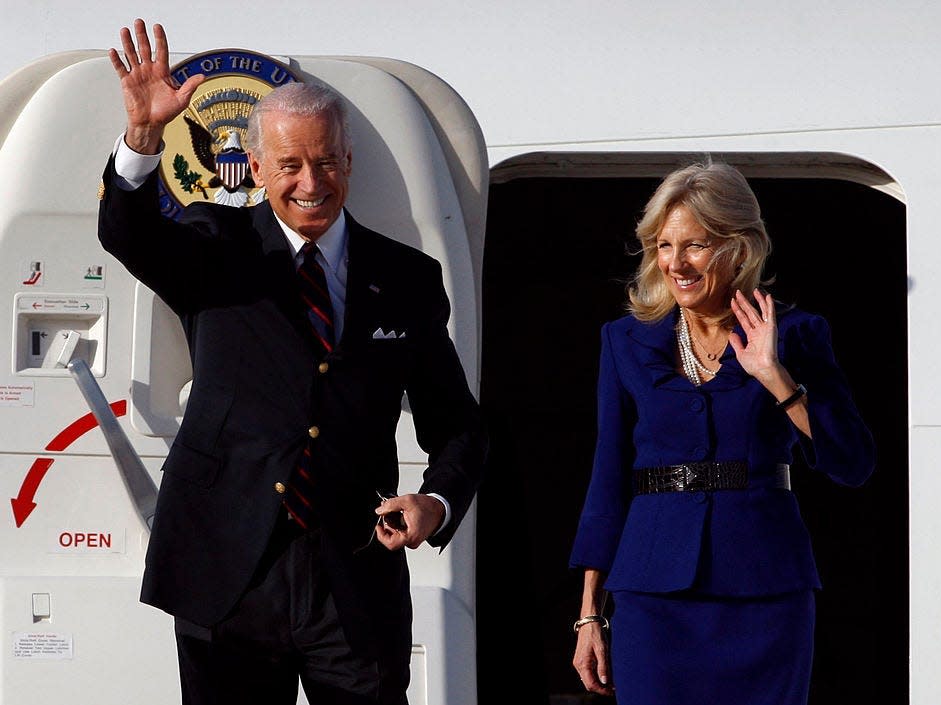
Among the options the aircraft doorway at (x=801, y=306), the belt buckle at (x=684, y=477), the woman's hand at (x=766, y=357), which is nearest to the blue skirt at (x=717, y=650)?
the belt buckle at (x=684, y=477)

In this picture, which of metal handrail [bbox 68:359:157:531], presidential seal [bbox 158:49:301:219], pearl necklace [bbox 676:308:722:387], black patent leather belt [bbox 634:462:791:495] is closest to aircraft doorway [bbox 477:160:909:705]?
presidential seal [bbox 158:49:301:219]

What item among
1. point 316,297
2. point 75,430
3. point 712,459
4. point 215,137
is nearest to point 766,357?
point 712,459

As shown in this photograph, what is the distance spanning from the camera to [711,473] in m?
2.59

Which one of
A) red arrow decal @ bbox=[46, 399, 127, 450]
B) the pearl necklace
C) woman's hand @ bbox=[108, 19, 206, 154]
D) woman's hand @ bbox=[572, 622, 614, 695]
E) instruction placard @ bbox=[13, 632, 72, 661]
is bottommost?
instruction placard @ bbox=[13, 632, 72, 661]

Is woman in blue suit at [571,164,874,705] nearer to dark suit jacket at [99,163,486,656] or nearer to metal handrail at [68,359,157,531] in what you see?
dark suit jacket at [99,163,486,656]

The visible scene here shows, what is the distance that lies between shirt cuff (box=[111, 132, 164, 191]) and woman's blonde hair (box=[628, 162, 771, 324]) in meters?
0.94

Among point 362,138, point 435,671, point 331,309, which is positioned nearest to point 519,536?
point 435,671

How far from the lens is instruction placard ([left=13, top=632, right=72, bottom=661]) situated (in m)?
3.14

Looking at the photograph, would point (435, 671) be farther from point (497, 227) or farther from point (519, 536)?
point (497, 227)

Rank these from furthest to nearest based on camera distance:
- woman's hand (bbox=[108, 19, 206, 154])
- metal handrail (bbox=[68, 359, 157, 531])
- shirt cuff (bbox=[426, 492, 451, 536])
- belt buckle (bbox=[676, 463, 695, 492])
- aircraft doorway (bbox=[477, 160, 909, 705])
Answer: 1. aircraft doorway (bbox=[477, 160, 909, 705])
2. metal handrail (bbox=[68, 359, 157, 531])
3. belt buckle (bbox=[676, 463, 695, 492])
4. shirt cuff (bbox=[426, 492, 451, 536])
5. woman's hand (bbox=[108, 19, 206, 154])

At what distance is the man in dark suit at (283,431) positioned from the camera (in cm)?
216

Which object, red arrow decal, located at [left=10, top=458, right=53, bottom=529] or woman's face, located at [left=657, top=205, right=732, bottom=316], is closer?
woman's face, located at [left=657, top=205, right=732, bottom=316]

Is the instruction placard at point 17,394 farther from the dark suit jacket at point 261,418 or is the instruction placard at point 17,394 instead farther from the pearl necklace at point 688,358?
the pearl necklace at point 688,358

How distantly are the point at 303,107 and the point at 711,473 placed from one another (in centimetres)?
93
